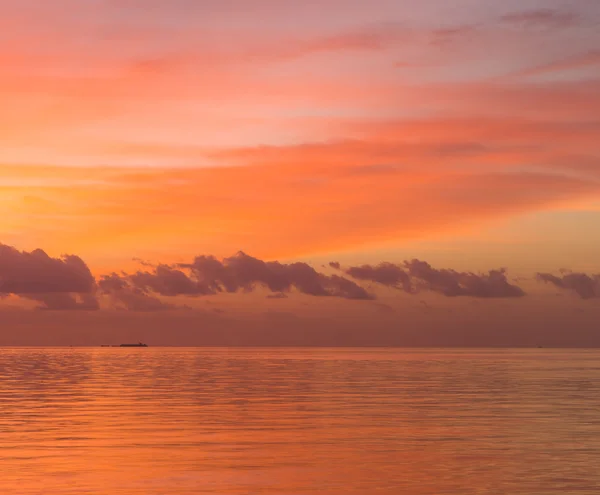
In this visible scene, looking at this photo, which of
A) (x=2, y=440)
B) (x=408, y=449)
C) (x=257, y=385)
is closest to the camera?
(x=408, y=449)

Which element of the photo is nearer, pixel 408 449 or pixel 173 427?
pixel 408 449

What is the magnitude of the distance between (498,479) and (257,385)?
63204 millimetres

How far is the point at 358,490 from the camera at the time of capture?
29828 mm

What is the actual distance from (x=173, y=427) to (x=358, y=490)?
69.8ft

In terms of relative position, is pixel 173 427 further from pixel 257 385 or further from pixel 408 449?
pixel 257 385

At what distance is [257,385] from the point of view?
93438 mm

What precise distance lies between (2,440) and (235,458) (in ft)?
43.0

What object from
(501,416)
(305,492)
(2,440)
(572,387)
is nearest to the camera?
(305,492)

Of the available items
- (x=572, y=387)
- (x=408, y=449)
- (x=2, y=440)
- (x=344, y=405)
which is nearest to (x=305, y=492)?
(x=408, y=449)

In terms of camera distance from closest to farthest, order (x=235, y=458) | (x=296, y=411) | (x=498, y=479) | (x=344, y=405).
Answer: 1. (x=498, y=479)
2. (x=235, y=458)
3. (x=296, y=411)
4. (x=344, y=405)

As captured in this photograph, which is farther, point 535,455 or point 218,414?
point 218,414

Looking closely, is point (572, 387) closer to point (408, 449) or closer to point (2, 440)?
point (408, 449)

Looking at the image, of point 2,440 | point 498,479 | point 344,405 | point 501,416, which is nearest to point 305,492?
point 498,479

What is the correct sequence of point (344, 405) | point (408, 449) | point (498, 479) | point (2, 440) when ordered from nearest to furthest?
point (498, 479) → point (408, 449) → point (2, 440) → point (344, 405)
